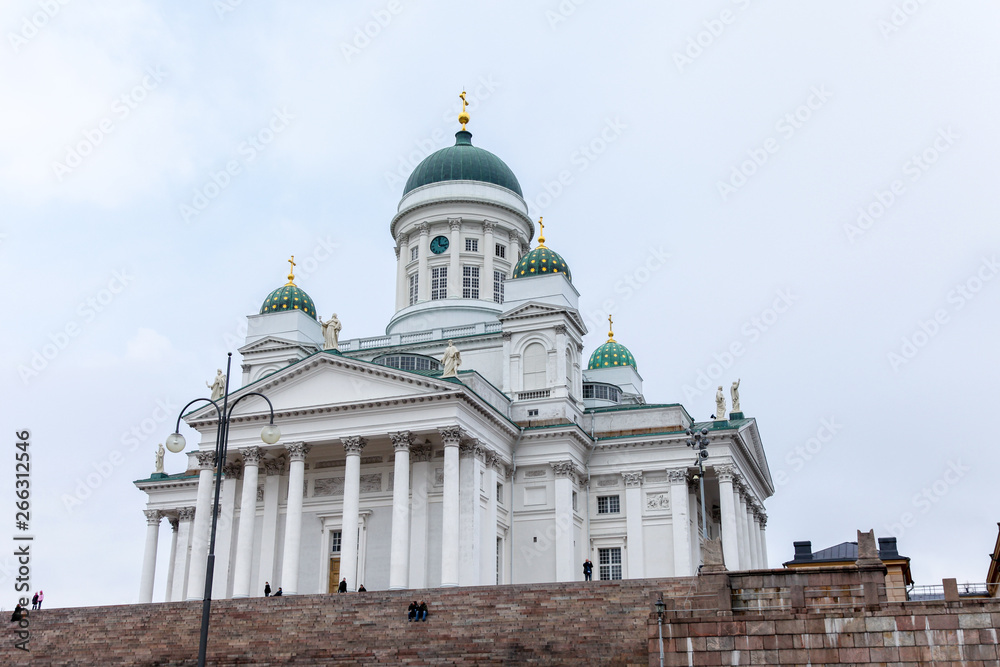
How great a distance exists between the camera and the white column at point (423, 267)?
187ft

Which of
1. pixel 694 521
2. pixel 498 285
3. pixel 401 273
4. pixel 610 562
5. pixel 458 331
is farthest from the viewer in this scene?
pixel 401 273

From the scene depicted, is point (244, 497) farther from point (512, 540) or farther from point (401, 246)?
point (401, 246)

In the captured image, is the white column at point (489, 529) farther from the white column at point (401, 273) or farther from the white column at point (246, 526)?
the white column at point (401, 273)

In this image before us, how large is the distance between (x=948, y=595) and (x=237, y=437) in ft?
93.9

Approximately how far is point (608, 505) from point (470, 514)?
31.3 feet

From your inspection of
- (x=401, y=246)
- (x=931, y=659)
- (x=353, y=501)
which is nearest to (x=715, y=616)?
(x=931, y=659)

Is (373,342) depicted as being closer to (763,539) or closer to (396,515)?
(396,515)

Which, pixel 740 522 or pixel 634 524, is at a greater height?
pixel 740 522

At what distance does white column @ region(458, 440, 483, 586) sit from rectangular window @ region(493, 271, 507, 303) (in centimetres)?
1498

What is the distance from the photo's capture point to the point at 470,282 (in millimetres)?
56688

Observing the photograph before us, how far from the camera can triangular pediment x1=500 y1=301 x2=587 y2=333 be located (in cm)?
4906

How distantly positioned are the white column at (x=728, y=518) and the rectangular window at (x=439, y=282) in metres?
17.3

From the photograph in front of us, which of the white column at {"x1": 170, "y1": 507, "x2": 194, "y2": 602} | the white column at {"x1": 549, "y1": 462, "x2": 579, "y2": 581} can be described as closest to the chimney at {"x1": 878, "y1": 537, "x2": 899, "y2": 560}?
the white column at {"x1": 549, "y1": 462, "x2": 579, "y2": 581}

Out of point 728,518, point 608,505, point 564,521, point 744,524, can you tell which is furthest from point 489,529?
point 744,524
